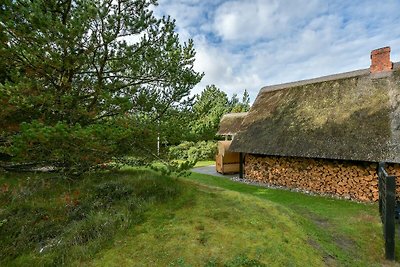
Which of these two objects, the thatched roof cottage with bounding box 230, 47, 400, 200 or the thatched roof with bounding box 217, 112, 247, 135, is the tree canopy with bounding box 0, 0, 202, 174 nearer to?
the thatched roof cottage with bounding box 230, 47, 400, 200

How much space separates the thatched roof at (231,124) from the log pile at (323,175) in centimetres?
903

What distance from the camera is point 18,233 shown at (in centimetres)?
434

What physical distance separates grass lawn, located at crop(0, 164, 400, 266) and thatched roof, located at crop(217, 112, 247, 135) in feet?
50.1

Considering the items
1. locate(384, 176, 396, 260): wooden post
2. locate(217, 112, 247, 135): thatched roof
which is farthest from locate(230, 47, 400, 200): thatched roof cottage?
locate(217, 112, 247, 135): thatched roof

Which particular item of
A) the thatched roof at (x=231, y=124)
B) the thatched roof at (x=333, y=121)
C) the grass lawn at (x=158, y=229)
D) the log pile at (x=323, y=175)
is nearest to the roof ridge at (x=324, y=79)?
the thatched roof at (x=333, y=121)

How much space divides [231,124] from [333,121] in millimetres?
12704

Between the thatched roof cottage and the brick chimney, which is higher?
the brick chimney

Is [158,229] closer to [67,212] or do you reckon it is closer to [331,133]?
[67,212]

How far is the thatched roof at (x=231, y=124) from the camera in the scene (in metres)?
22.0

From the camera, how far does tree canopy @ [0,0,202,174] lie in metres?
4.21

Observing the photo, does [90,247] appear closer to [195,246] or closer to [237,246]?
[195,246]

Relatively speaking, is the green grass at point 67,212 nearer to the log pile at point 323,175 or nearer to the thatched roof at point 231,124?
the log pile at point 323,175

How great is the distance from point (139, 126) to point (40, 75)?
2171mm

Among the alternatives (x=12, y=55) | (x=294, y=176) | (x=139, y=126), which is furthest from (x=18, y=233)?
(x=294, y=176)
